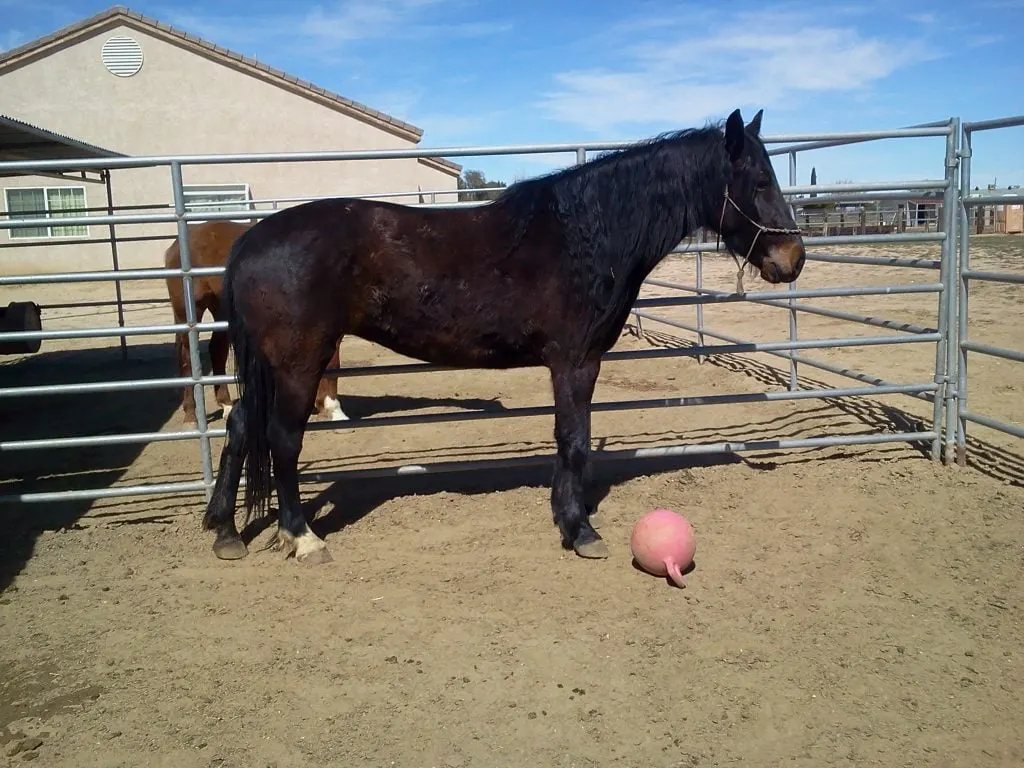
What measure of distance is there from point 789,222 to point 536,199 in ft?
4.10

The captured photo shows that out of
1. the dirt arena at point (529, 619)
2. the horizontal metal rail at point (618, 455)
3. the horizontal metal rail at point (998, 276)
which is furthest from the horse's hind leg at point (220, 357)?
the horizontal metal rail at point (998, 276)

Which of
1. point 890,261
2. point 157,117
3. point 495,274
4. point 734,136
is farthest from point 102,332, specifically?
point 157,117

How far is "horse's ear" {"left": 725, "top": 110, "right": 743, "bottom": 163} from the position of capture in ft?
11.3

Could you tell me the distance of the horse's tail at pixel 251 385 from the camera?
3.53 metres

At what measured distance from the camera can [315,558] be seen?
3592mm

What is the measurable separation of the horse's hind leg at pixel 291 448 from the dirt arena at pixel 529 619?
0.38 ft

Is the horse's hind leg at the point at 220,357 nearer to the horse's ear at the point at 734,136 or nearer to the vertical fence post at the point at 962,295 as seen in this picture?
the horse's ear at the point at 734,136

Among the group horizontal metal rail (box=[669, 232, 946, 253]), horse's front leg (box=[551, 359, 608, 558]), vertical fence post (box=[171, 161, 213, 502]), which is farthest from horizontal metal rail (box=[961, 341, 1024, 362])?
vertical fence post (box=[171, 161, 213, 502])

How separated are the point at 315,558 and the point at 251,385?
0.88m

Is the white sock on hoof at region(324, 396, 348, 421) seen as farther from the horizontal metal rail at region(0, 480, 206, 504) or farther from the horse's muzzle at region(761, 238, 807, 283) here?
the horse's muzzle at region(761, 238, 807, 283)

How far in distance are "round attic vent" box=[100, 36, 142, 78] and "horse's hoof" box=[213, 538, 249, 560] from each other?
20292 mm

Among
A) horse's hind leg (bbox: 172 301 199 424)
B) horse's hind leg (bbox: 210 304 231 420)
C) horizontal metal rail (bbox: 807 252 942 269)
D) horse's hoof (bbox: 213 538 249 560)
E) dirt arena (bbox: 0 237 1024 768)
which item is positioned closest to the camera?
dirt arena (bbox: 0 237 1024 768)

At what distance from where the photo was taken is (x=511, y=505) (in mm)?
4238

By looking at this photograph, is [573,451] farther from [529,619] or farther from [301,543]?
[301,543]
